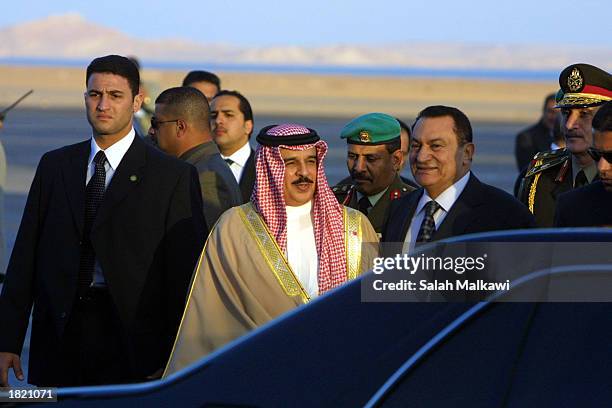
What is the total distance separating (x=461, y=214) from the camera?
544 centimetres

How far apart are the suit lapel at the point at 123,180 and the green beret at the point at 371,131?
5.74ft

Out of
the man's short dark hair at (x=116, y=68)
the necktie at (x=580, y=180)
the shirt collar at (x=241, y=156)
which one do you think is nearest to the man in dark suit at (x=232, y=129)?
the shirt collar at (x=241, y=156)

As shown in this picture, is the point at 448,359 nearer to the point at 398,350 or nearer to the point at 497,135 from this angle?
the point at 398,350

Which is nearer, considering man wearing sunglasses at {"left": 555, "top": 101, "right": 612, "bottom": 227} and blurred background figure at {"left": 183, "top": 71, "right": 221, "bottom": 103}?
man wearing sunglasses at {"left": 555, "top": 101, "right": 612, "bottom": 227}

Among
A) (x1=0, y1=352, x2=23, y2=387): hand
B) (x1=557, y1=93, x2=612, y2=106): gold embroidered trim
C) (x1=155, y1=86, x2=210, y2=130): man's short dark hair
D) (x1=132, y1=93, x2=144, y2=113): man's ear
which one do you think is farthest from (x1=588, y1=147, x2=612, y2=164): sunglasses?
(x1=155, y1=86, x2=210, y2=130): man's short dark hair

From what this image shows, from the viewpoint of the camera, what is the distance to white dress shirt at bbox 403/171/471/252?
5543 mm

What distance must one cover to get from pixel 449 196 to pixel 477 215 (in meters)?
0.24

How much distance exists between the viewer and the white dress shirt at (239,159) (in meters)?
9.27

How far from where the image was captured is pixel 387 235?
566cm

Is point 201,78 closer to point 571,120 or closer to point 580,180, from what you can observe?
point 571,120

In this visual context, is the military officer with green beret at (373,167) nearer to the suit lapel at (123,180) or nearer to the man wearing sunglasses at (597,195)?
the suit lapel at (123,180)

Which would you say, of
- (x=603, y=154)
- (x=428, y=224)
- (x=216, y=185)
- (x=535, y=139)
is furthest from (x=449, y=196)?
(x=535, y=139)

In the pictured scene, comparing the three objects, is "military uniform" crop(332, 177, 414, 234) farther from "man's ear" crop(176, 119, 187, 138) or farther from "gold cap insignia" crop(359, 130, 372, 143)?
"man's ear" crop(176, 119, 187, 138)

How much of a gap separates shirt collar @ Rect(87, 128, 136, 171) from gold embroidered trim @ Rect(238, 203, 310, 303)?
2.75ft
